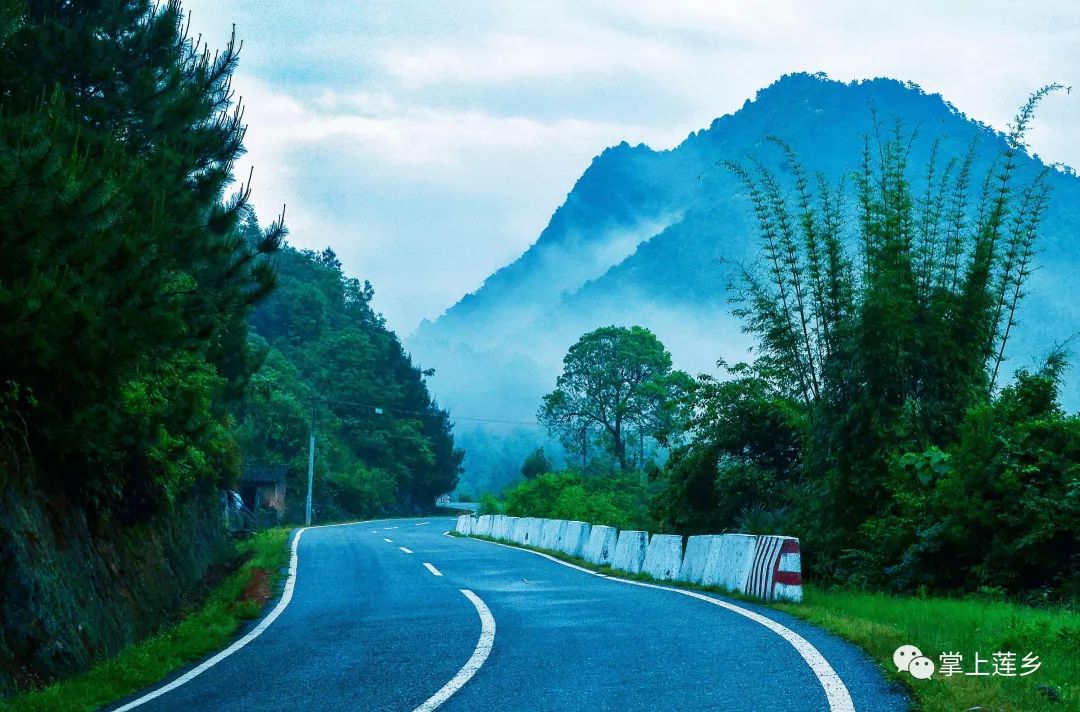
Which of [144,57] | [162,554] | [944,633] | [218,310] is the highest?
[144,57]

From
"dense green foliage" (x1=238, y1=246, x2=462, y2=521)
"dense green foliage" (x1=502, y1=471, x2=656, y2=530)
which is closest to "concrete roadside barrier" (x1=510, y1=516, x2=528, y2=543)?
"dense green foliage" (x1=502, y1=471, x2=656, y2=530)

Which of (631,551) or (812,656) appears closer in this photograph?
(812,656)

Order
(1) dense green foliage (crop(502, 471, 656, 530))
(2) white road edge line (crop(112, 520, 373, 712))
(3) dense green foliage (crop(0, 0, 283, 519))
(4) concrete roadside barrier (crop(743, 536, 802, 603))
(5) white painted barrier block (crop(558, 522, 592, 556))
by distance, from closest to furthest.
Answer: (2) white road edge line (crop(112, 520, 373, 712)) < (3) dense green foliage (crop(0, 0, 283, 519)) < (4) concrete roadside barrier (crop(743, 536, 802, 603)) < (5) white painted barrier block (crop(558, 522, 592, 556)) < (1) dense green foliage (crop(502, 471, 656, 530))

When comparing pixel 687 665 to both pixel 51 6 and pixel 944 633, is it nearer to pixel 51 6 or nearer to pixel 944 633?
pixel 944 633

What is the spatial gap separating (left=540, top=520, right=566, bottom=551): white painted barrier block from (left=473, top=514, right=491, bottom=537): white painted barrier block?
888 cm

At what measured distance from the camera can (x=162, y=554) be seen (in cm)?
1623

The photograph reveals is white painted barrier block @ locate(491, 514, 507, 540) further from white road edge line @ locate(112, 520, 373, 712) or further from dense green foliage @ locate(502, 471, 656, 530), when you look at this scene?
white road edge line @ locate(112, 520, 373, 712)

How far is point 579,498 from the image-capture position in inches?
1997


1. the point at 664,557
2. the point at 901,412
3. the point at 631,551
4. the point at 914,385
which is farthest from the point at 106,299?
the point at 914,385

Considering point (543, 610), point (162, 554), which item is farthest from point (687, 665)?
point (162, 554)

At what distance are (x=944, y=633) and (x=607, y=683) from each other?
12.2ft

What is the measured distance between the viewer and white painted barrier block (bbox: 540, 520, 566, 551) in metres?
26.7

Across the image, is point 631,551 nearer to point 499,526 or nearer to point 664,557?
point 664,557

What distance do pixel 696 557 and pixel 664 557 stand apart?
1.40 metres
